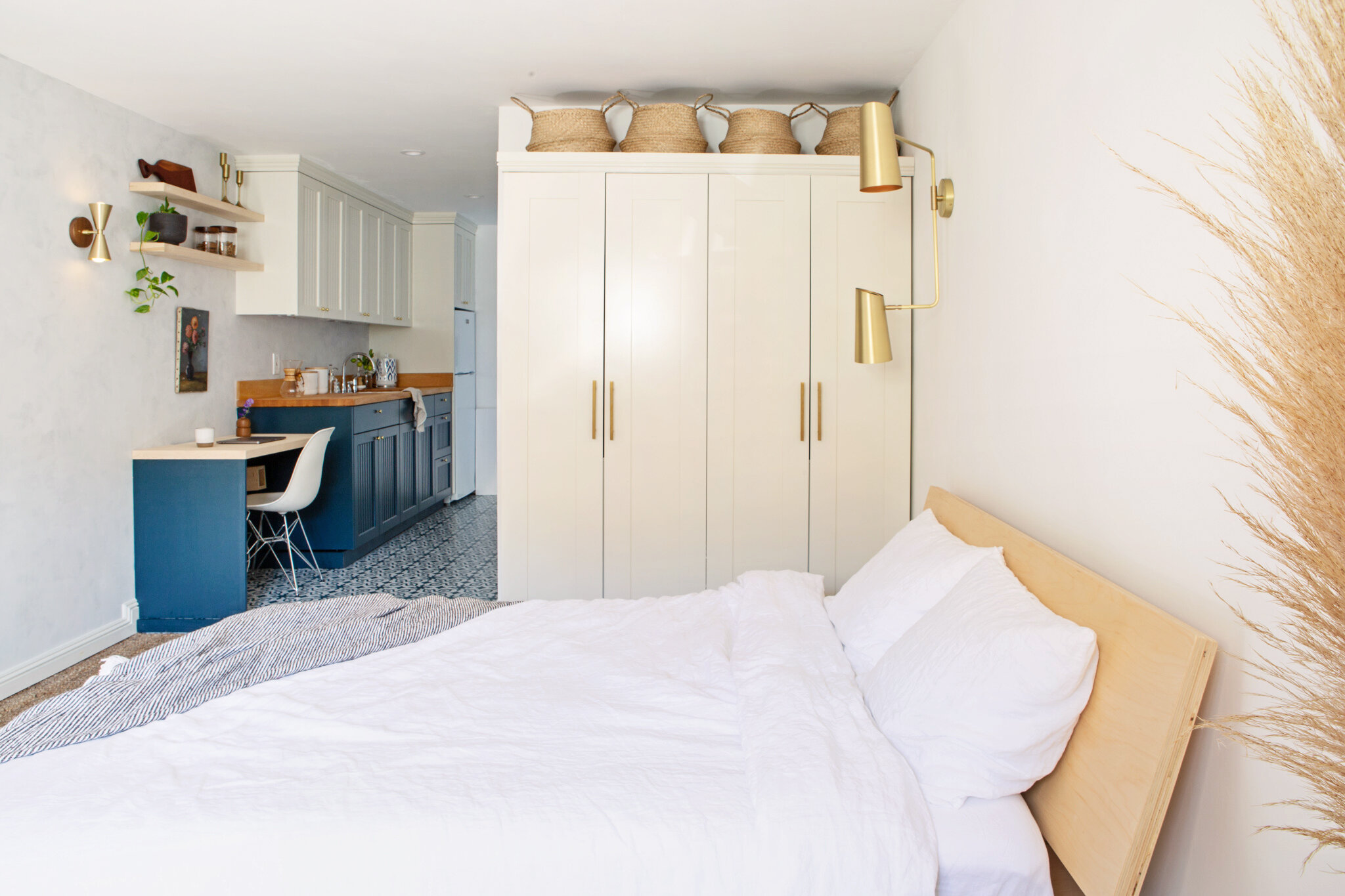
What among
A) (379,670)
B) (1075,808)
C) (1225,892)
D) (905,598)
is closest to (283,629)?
(379,670)

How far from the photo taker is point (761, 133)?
3598 mm

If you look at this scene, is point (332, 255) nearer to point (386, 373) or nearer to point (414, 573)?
point (386, 373)

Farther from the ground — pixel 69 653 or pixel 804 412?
pixel 804 412

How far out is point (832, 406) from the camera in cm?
360

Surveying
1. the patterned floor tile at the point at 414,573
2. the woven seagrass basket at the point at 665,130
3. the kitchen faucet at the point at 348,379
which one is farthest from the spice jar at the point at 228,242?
the woven seagrass basket at the point at 665,130

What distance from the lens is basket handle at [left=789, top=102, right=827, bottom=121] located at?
148 inches

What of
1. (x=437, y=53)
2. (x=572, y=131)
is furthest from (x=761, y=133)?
(x=437, y=53)

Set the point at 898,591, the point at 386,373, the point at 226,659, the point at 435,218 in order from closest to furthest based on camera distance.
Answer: the point at 226,659
the point at 898,591
the point at 386,373
the point at 435,218

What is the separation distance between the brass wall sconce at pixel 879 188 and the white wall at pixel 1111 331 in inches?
5.3

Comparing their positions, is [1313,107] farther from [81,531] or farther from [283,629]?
[81,531]

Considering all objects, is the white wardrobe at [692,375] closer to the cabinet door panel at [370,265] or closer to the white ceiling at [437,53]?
the white ceiling at [437,53]

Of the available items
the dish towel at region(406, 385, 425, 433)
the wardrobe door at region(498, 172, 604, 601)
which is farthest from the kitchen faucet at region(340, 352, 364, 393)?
the wardrobe door at region(498, 172, 604, 601)

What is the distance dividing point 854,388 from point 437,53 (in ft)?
7.25

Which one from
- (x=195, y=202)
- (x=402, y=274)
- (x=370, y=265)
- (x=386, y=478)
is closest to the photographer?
(x=195, y=202)
